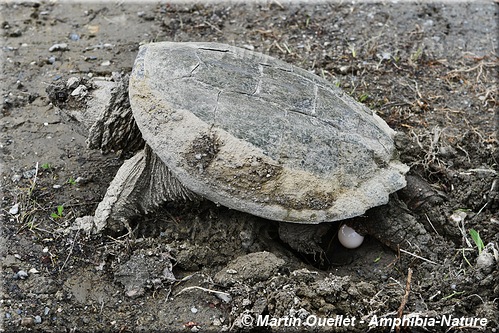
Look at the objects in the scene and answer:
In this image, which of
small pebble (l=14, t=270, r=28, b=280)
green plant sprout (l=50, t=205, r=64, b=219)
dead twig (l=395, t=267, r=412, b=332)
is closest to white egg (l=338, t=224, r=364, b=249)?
dead twig (l=395, t=267, r=412, b=332)

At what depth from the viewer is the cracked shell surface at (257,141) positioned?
131 inches

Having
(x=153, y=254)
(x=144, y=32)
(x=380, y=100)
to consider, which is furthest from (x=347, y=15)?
(x=153, y=254)

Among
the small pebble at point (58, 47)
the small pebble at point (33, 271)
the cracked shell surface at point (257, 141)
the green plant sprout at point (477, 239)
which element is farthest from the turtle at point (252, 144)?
the small pebble at point (58, 47)

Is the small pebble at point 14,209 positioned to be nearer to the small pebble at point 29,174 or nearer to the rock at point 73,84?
the small pebble at point 29,174

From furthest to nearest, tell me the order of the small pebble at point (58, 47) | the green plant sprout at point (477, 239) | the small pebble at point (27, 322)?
the small pebble at point (58, 47) → the green plant sprout at point (477, 239) → the small pebble at point (27, 322)

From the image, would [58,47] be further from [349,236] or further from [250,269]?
[349,236]

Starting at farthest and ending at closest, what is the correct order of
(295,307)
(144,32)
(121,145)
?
(144,32) < (121,145) < (295,307)

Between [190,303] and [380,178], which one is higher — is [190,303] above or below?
below

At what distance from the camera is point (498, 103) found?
4.89 meters

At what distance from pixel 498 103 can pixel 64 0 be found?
4.07 meters

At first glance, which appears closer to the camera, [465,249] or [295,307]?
[295,307]

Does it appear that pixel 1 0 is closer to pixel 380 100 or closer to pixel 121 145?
pixel 121 145

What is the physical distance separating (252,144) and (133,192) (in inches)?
35.4

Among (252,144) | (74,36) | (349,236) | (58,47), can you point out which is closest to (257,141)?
(252,144)
